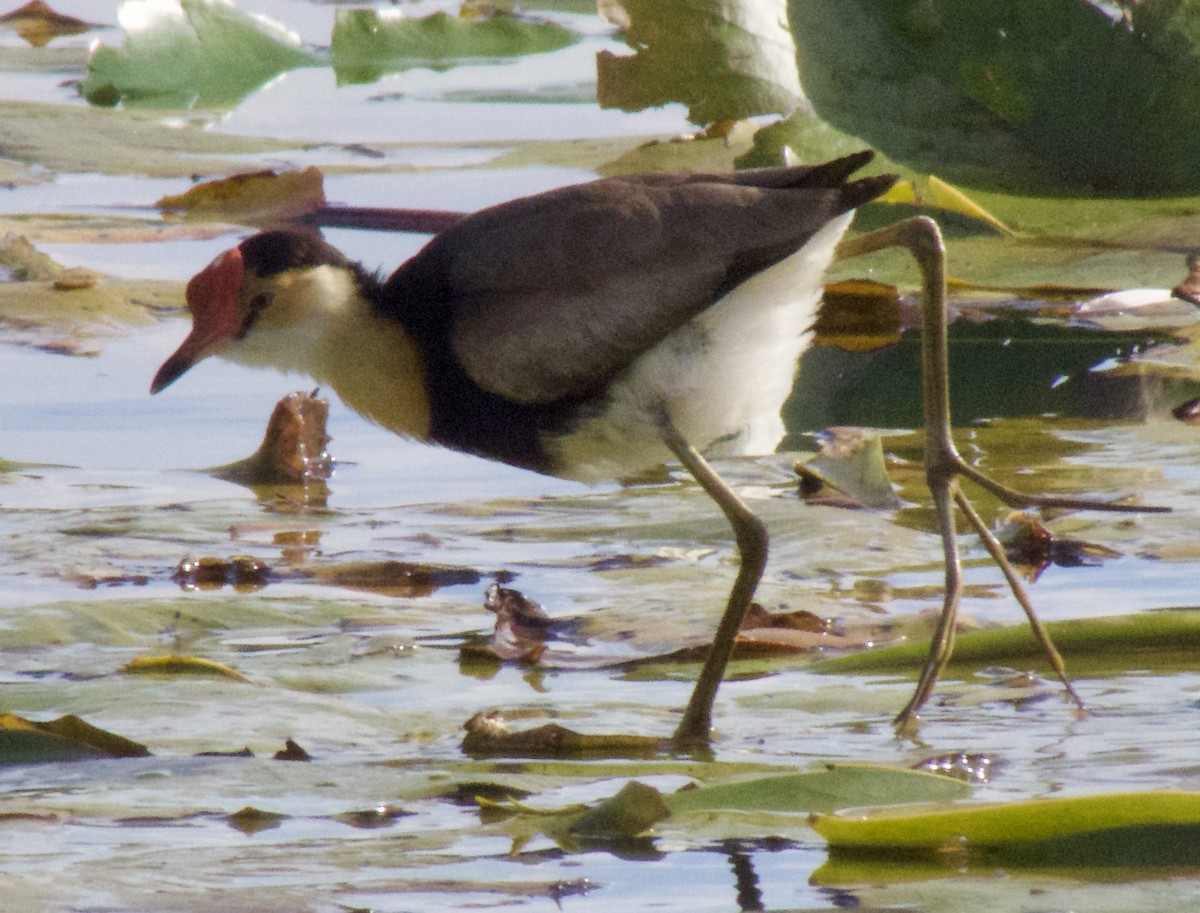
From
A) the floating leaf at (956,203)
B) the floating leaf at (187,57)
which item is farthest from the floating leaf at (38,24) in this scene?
the floating leaf at (956,203)

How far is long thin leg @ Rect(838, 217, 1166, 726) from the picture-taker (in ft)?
11.5

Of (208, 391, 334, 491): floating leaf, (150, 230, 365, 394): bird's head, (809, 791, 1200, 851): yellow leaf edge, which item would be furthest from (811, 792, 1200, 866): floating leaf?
(208, 391, 334, 491): floating leaf

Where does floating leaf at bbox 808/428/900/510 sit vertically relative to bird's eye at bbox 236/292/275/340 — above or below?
below

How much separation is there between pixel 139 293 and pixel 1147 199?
2.92 metres

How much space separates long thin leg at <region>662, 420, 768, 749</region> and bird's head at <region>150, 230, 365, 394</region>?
79 centimetres

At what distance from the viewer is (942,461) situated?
3.89 metres

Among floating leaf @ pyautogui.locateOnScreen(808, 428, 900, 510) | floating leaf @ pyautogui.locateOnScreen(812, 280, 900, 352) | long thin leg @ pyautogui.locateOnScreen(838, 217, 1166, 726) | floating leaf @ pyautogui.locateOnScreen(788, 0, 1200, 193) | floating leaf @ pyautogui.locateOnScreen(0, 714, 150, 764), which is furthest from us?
floating leaf @ pyautogui.locateOnScreen(812, 280, 900, 352)

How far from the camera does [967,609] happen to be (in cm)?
387

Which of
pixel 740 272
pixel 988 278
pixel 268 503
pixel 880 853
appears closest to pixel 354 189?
pixel 988 278

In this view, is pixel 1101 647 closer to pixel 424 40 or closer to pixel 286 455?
pixel 286 455

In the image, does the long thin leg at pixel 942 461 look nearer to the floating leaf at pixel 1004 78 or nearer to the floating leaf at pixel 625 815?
the floating leaf at pixel 625 815

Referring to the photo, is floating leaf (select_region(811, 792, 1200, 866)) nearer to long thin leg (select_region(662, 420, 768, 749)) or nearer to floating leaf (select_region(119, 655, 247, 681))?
long thin leg (select_region(662, 420, 768, 749))

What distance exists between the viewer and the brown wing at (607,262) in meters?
3.68

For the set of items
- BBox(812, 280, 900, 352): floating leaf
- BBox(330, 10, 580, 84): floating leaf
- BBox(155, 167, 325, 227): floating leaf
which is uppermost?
BBox(330, 10, 580, 84): floating leaf
